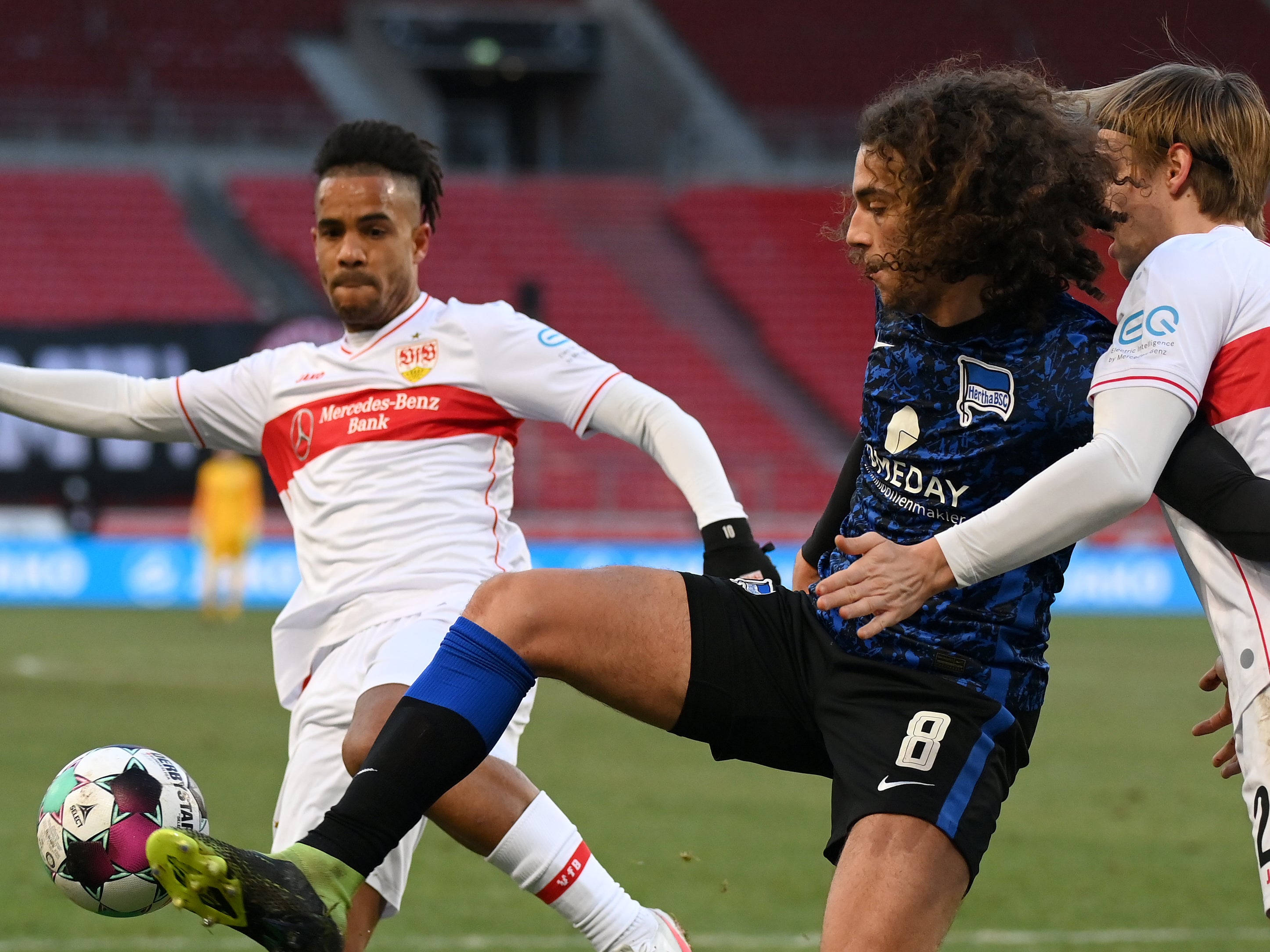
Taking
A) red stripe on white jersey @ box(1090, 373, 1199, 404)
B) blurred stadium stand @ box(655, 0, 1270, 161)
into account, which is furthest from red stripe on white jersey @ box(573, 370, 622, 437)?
blurred stadium stand @ box(655, 0, 1270, 161)

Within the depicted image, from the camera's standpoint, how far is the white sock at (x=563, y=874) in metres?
3.88

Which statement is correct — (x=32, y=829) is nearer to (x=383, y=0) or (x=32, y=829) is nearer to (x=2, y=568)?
(x=2, y=568)

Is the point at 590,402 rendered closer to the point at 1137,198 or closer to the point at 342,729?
the point at 342,729

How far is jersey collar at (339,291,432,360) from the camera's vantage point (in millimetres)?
4480

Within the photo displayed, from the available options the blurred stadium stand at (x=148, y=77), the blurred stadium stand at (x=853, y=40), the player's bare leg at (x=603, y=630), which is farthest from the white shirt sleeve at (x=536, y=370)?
the blurred stadium stand at (x=853, y=40)

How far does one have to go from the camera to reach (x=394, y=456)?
14.1 ft

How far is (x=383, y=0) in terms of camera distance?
30.3 meters

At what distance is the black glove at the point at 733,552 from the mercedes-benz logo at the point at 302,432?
112 centimetres

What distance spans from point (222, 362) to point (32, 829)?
46.6 feet

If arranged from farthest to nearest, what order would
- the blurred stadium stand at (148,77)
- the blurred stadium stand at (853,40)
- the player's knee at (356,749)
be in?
the blurred stadium stand at (853,40) < the blurred stadium stand at (148,77) < the player's knee at (356,749)

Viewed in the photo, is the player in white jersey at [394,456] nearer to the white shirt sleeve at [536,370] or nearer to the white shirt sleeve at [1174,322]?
the white shirt sleeve at [536,370]

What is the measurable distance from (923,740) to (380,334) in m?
1.99

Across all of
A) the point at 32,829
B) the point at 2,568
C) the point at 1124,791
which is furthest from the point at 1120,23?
the point at 32,829

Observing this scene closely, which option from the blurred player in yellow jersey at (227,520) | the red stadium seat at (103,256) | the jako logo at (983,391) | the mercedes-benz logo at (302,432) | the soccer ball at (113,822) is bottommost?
the blurred player in yellow jersey at (227,520)
